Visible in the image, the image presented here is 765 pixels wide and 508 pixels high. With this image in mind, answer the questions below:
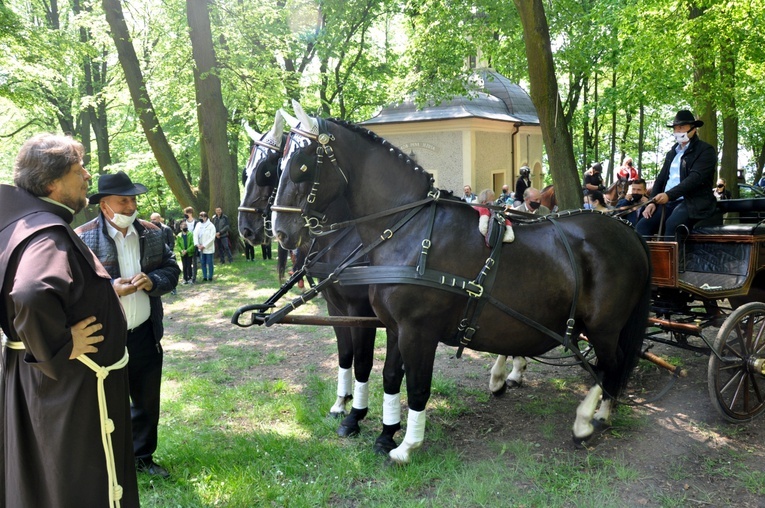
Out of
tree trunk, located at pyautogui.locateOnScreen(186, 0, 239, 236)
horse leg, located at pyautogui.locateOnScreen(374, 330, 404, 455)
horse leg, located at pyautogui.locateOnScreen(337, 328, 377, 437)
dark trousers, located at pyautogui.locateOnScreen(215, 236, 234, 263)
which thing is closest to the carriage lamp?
horse leg, located at pyautogui.locateOnScreen(374, 330, 404, 455)

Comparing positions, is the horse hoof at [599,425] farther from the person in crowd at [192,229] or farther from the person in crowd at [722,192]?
the person in crowd at [722,192]

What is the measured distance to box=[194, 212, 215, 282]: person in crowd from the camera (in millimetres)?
14547

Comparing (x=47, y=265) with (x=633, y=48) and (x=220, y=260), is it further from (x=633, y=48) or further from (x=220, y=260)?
(x=220, y=260)

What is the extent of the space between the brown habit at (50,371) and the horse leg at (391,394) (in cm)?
215

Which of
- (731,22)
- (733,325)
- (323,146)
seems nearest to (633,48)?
(731,22)

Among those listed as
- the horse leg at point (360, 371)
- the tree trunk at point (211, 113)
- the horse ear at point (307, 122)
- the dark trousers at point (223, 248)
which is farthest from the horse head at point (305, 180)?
the dark trousers at point (223, 248)

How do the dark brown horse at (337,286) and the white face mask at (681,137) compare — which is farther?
the white face mask at (681,137)

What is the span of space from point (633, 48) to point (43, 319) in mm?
13182

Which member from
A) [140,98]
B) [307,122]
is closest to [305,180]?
[307,122]

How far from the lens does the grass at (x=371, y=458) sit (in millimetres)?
3900

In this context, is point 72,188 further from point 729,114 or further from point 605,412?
point 729,114

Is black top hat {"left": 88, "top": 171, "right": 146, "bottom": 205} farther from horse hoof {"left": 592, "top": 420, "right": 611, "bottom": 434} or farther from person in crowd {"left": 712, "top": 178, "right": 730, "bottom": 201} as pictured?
person in crowd {"left": 712, "top": 178, "right": 730, "bottom": 201}

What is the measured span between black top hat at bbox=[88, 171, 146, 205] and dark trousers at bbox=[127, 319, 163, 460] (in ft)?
3.04

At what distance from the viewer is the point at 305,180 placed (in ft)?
13.6
